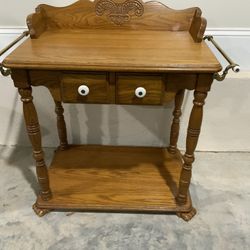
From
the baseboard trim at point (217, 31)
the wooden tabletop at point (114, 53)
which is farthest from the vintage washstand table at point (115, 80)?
the baseboard trim at point (217, 31)

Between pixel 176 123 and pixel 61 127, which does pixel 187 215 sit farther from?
pixel 61 127

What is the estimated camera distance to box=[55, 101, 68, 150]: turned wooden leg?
1.40m

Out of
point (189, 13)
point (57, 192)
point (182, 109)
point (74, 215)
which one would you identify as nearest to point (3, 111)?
point (57, 192)

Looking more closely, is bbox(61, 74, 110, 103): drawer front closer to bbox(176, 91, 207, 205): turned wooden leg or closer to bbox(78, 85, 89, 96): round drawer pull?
bbox(78, 85, 89, 96): round drawer pull

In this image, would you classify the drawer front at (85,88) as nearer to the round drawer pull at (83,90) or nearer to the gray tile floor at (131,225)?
the round drawer pull at (83,90)

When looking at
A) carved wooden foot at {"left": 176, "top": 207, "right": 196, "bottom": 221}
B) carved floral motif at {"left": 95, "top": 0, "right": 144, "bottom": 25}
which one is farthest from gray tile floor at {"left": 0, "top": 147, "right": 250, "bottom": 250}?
carved floral motif at {"left": 95, "top": 0, "right": 144, "bottom": 25}

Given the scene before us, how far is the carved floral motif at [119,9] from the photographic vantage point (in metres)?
1.18

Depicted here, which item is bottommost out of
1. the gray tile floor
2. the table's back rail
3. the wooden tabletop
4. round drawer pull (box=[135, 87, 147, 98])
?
Result: the gray tile floor

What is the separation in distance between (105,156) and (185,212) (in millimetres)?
479

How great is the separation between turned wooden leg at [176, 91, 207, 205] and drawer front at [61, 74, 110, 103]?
278 millimetres

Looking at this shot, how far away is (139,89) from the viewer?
91cm

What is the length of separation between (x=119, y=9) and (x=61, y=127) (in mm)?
609

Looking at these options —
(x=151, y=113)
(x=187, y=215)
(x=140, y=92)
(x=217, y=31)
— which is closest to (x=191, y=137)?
(x=140, y=92)

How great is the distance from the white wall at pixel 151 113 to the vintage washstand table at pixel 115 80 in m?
0.09
